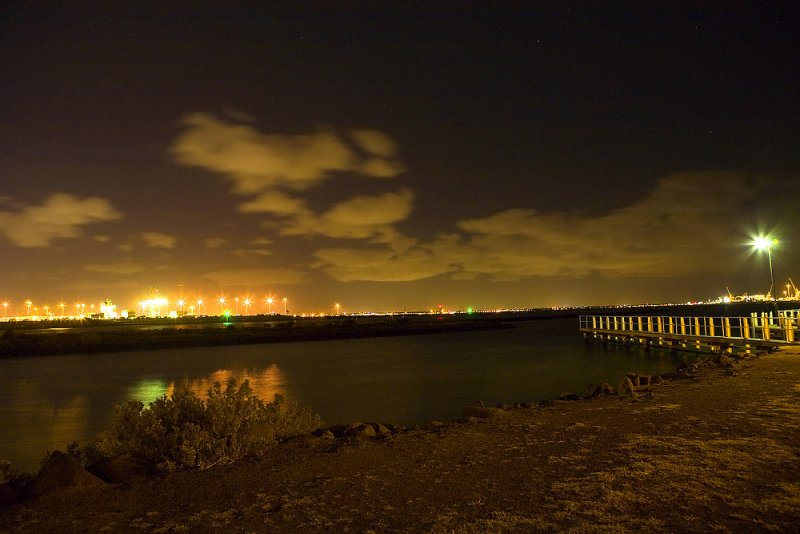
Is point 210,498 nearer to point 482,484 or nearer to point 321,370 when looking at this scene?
point 482,484

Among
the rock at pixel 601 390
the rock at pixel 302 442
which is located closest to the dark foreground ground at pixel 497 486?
the rock at pixel 302 442

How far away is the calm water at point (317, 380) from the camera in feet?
67.8

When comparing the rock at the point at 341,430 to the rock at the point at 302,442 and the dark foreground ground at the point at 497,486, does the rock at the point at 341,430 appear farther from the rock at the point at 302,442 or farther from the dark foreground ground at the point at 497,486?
the dark foreground ground at the point at 497,486

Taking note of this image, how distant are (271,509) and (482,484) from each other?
8.01 feet

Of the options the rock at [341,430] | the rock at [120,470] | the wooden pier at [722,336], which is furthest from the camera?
the wooden pier at [722,336]

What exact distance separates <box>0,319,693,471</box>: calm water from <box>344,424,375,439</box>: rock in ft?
25.1

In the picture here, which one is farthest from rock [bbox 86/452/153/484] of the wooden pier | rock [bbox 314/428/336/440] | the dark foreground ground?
the wooden pier

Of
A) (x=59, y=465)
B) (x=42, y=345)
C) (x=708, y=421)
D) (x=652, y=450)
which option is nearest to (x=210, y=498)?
(x=59, y=465)

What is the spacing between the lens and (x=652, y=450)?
26.4ft

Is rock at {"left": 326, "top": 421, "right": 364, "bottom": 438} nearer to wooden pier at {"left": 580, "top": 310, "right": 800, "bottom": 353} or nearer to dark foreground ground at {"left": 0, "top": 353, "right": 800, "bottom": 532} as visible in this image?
dark foreground ground at {"left": 0, "top": 353, "right": 800, "bottom": 532}

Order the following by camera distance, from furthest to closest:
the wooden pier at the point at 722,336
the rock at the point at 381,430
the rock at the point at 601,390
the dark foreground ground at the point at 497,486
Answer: the wooden pier at the point at 722,336
the rock at the point at 601,390
the rock at the point at 381,430
the dark foreground ground at the point at 497,486

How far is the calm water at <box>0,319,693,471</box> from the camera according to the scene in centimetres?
2066

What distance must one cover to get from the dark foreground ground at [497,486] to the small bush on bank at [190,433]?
500 millimetres

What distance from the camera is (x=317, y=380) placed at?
32188 mm
